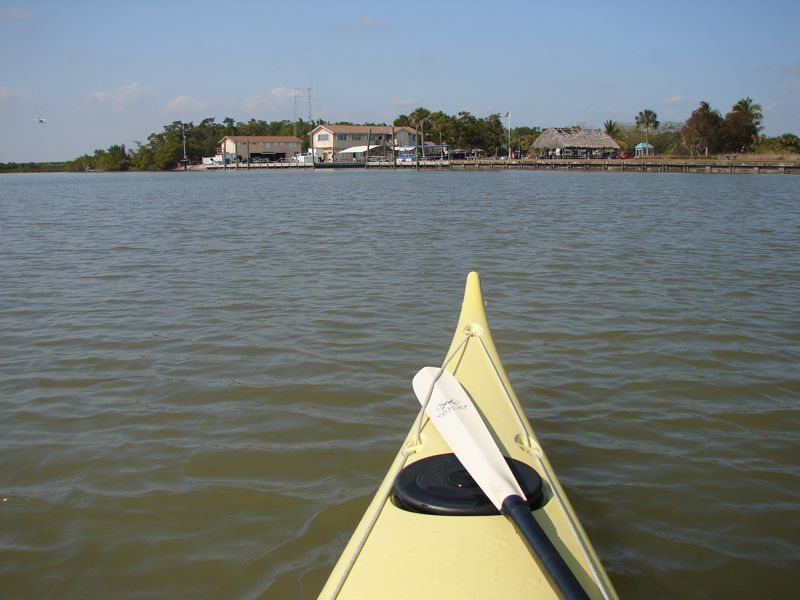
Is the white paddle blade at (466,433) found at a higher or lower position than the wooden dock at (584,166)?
lower

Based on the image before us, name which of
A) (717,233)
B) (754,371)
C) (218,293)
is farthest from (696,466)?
(717,233)

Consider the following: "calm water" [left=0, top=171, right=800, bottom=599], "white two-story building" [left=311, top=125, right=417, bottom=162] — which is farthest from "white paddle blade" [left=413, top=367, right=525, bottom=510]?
"white two-story building" [left=311, top=125, right=417, bottom=162]

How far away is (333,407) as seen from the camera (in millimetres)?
5949

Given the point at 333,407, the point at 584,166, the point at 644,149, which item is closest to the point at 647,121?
the point at 644,149

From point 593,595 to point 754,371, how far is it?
17.2ft

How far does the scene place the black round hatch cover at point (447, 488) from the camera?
284cm

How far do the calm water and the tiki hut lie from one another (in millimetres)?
80764

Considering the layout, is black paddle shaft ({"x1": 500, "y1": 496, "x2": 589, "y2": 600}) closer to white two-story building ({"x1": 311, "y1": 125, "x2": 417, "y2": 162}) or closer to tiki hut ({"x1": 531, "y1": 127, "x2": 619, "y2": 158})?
tiki hut ({"x1": 531, "y1": 127, "x2": 619, "y2": 158})

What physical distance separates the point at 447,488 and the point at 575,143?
92.5 metres

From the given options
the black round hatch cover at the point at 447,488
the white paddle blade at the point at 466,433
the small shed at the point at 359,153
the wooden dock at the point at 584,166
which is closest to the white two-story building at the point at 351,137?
the small shed at the point at 359,153

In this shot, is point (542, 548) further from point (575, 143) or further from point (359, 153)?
point (359, 153)

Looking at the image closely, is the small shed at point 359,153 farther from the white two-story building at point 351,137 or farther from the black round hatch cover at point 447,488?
the black round hatch cover at point 447,488

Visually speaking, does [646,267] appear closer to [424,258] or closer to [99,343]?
[424,258]

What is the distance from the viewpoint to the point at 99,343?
779 centimetres
